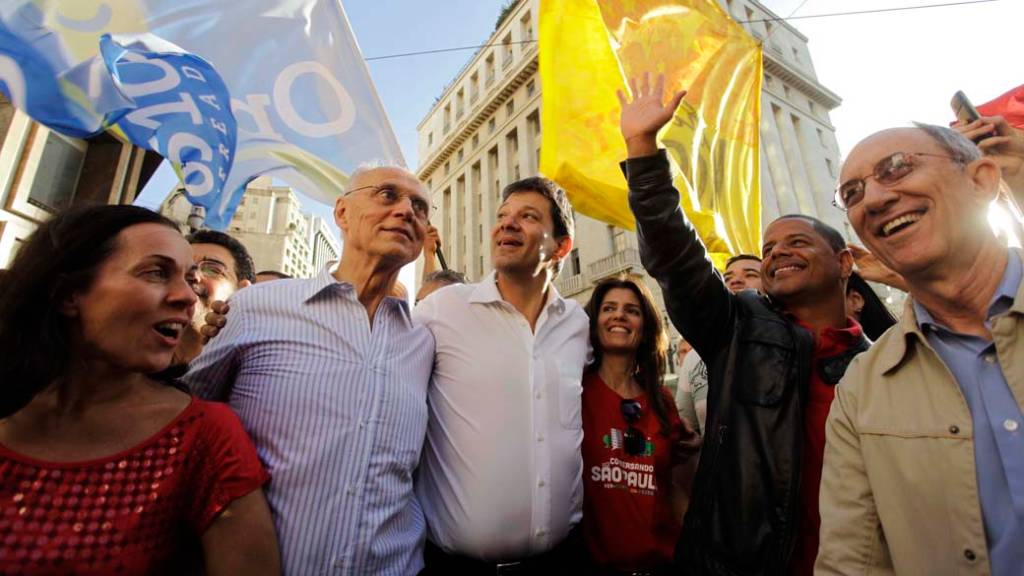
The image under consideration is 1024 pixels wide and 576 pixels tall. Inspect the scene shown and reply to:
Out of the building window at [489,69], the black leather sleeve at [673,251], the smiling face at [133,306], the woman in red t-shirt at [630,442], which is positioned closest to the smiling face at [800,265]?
the black leather sleeve at [673,251]

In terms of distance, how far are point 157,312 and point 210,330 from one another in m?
0.40

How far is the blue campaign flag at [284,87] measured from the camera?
10.1ft

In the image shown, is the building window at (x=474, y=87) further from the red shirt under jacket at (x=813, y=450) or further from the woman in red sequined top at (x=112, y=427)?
the woman in red sequined top at (x=112, y=427)

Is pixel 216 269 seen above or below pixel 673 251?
above

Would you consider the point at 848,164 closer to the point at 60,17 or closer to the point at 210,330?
the point at 210,330

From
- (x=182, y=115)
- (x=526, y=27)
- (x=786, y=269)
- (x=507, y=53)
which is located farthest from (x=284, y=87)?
(x=507, y=53)

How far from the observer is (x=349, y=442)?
1622 millimetres

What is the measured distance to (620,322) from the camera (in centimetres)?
270

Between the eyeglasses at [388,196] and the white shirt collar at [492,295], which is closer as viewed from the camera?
the eyeglasses at [388,196]

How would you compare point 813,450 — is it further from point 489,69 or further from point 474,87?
point 474,87

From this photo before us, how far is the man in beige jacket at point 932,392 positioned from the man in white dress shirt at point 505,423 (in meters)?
0.96

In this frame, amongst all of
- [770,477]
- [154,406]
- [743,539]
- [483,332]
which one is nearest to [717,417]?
[770,477]

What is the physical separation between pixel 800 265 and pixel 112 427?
2706 mm

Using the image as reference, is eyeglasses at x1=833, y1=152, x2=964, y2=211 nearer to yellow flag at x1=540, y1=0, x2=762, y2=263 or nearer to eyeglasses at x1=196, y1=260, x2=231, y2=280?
yellow flag at x1=540, y1=0, x2=762, y2=263
